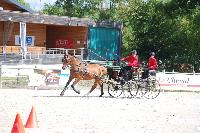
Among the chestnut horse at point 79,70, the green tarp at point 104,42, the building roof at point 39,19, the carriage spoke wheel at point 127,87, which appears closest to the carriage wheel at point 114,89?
the carriage spoke wheel at point 127,87

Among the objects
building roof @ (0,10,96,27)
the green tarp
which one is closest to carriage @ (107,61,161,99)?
building roof @ (0,10,96,27)

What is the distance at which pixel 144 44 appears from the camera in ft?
132

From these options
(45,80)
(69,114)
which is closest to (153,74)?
(45,80)

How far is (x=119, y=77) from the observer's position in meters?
24.2

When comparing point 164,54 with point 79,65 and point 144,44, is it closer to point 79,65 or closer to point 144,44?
point 144,44

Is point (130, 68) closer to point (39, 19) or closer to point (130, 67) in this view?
point (130, 67)

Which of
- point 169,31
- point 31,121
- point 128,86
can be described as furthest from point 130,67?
point 169,31

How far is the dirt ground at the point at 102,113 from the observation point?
46.6ft

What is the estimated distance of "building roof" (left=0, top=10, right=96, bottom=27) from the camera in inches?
1339

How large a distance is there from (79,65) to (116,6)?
48.9 m

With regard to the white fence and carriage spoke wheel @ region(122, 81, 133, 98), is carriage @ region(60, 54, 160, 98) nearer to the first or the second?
carriage spoke wheel @ region(122, 81, 133, 98)

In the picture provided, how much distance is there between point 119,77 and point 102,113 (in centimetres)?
685

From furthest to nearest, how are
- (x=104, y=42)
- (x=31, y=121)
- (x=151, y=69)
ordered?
(x=104, y=42) → (x=151, y=69) → (x=31, y=121)

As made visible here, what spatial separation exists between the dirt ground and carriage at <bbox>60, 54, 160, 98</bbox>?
0.71 m
